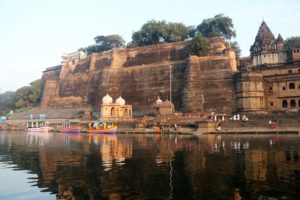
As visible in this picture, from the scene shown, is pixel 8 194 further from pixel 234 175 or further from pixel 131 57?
pixel 131 57

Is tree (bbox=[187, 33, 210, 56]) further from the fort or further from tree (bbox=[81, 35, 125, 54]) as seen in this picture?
tree (bbox=[81, 35, 125, 54])

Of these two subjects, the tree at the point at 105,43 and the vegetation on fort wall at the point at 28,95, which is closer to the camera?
the vegetation on fort wall at the point at 28,95

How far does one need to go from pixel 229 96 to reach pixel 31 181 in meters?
29.3

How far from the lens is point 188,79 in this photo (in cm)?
3784

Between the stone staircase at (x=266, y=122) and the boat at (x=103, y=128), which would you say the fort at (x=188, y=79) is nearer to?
the stone staircase at (x=266, y=122)

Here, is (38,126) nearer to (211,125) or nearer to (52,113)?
(52,113)

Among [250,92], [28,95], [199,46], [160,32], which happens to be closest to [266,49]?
[199,46]

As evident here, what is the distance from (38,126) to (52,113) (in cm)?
601

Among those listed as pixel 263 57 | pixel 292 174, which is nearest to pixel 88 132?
pixel 263 57

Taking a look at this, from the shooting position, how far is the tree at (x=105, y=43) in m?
66.6

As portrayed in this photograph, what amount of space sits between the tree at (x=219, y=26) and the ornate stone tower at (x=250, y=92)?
16.6m

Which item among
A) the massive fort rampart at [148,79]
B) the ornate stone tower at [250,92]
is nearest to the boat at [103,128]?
the massive fort rampart at [148,79]

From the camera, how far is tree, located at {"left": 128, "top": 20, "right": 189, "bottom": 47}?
171 feet

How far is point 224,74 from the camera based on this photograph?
3709 cm
